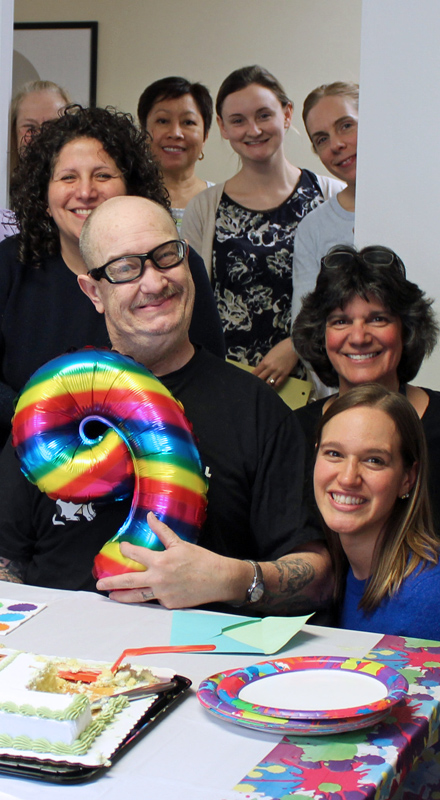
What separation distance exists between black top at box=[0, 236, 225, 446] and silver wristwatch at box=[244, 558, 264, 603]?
2.53ft

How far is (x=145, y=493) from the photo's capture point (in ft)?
4.37

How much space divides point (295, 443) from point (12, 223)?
3.70 feet

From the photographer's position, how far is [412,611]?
137 cm

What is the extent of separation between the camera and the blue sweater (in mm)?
1354

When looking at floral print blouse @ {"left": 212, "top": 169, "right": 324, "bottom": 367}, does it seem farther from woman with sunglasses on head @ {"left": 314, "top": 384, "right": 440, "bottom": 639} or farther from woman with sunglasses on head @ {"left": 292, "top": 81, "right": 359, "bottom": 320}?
woman with sunglasses on head @ {"left": 314, "top": 384, "right": 440, "bottom": 639}

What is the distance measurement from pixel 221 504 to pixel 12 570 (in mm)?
377

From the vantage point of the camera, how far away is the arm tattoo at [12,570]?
4.87 ft

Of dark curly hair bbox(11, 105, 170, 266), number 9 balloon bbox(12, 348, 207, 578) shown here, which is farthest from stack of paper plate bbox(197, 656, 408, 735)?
dark curly hair bbox(11, 105, 170, 266)

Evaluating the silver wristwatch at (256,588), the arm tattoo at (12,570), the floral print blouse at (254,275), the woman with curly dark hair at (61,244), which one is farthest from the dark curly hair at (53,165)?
the silver wristwatch at (256,588)

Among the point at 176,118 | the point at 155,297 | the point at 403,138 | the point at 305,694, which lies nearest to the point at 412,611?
the point at 305,694

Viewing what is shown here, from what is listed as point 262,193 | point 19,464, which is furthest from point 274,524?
point 262,193

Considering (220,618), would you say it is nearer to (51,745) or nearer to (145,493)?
(145,493)

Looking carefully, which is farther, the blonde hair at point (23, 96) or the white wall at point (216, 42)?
the white wall at point (216, 42)

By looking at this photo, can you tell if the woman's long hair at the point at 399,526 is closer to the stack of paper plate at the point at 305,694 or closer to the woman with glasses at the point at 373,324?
the woman with glasses at the point at 373,324
